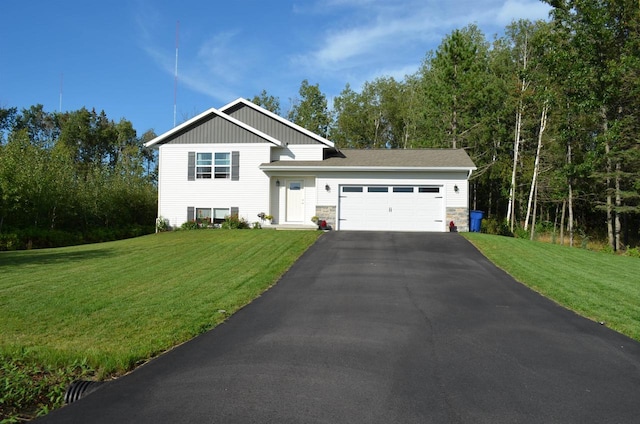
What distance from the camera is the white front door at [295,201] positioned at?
20.9 metres

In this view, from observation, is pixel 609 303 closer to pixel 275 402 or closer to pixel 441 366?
pixel 441 366

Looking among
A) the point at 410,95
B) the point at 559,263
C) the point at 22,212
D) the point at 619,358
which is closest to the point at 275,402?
the point at 619,358

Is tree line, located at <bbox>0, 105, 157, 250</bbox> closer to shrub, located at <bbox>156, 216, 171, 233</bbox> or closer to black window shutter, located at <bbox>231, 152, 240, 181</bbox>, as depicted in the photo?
shrub, located at <bbox>156, 216, 171, 233</bbox>

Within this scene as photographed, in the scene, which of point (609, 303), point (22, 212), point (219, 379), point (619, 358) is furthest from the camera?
point (22, 212)

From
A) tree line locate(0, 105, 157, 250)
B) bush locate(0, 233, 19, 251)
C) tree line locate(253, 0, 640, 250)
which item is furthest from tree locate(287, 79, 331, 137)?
bush locate(0, 233, 19, 251)

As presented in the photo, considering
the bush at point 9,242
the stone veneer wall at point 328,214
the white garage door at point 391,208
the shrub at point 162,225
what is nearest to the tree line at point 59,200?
the bush at point 9,242

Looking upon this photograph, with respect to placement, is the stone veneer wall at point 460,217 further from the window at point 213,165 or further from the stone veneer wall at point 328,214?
the window at point 213,165

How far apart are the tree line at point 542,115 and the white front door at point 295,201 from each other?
44.5 ft

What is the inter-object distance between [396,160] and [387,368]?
1650 cm

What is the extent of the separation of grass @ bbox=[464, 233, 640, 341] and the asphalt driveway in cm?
54

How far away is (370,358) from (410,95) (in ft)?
131

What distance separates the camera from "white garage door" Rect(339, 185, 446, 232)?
63.9 feet

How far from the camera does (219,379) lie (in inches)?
174

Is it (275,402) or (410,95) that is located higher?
(410,95)
